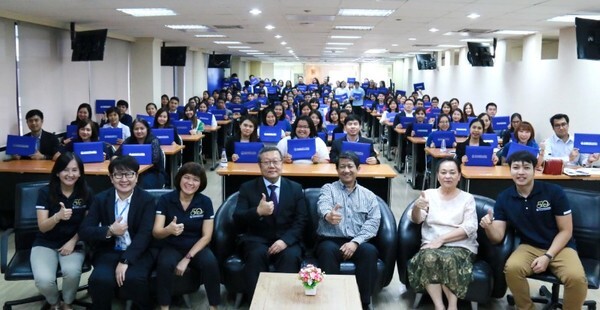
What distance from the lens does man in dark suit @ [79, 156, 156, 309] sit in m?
3.60

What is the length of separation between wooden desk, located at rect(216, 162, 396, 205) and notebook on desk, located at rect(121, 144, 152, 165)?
94 cm

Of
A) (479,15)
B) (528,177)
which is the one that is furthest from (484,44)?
(528,177)

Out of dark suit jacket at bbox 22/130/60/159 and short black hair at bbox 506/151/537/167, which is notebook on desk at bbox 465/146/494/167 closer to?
short black hair at bbox 506/151/537/167

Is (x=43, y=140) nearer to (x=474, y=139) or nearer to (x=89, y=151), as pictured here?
(x=89, y=151)

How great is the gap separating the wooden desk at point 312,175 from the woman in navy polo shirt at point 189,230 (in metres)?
1.60

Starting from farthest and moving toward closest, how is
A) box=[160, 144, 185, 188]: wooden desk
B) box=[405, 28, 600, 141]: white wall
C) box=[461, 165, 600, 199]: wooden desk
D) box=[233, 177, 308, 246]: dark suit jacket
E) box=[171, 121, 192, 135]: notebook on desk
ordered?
box=[171, 121, 192, 135]: notebook on desk
box=[405, 28, 600, 141]: white wall
box=[160, 144, 185, 188]: wooden desk
box=[461, 165, 600, 199]: wooden desk
box=[233, 177, 308, 246]: dark suit jacket

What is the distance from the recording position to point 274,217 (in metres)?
4.10

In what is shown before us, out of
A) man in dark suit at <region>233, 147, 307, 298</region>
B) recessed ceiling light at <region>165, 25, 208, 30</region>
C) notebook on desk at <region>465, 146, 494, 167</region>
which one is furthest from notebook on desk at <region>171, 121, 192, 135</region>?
man in dark suit at <region>233, 147, 307, 298</region>

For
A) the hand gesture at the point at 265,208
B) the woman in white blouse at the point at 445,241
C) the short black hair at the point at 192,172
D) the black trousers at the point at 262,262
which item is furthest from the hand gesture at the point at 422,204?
the short black hair at the point at 192,172

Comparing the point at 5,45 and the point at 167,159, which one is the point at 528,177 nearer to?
the point at 167,159

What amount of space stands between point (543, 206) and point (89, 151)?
4.58m

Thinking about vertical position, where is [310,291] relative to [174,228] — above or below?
below

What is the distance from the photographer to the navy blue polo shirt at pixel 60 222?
3.81 m

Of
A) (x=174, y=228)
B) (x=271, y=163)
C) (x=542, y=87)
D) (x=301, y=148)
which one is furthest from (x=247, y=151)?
(x=542, y=87)
